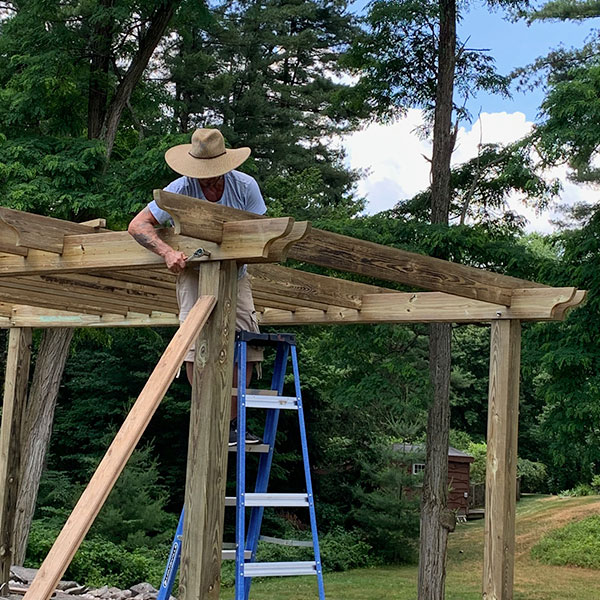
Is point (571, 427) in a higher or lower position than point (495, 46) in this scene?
lower

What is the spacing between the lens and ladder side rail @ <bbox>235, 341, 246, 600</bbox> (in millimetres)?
4277

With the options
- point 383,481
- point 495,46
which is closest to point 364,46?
point 495,46

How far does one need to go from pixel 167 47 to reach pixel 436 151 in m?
10.8

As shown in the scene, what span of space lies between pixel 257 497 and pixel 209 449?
409 mm

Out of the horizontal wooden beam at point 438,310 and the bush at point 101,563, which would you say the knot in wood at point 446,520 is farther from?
the horizontal wooden beam at point 438,310

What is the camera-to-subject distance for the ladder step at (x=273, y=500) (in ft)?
14.4

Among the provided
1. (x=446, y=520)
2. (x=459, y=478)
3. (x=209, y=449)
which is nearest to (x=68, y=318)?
(x=209, y=449)

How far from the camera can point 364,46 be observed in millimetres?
13086

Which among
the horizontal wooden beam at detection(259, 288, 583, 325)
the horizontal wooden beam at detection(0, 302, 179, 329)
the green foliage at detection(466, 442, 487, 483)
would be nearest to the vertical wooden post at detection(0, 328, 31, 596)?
the horizontal wooden beam at detection(0, 302, 179, 329)

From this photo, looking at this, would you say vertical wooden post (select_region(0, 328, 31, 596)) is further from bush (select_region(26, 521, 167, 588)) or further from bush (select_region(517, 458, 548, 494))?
bush (select_region(517, 458, 548, 494))

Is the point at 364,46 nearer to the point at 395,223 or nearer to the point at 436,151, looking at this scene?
the point at 436,151

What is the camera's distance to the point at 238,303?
494cm

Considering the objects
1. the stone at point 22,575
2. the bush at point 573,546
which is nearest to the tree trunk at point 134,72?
the stone at point 22,575

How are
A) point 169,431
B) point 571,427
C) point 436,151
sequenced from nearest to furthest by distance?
point 571,427 < point 436,151 < point 169,431
